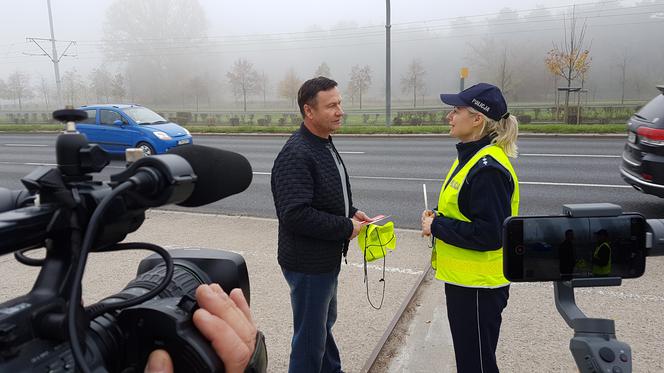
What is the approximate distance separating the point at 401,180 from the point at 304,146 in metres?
7.70

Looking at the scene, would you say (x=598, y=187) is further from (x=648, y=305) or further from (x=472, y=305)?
(x=472, y=305)

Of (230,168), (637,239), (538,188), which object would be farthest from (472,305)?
(538,188)

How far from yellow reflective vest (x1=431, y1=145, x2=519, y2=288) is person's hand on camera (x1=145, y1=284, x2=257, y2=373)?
1.65 meters

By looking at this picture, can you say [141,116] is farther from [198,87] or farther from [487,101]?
[198,87]

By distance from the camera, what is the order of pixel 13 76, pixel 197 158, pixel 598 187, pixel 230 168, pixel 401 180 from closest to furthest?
pixel 197 158 → pixel 230 168 → pixel 598 187 → pixel 401 180 → pixel 13 76

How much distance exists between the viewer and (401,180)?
398 inches

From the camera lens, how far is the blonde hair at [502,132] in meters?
2.53

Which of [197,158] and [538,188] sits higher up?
[197,158]

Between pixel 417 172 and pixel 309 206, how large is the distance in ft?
28.5

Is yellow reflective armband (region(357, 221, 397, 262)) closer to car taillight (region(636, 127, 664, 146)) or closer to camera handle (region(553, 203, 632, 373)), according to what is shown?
camera handle (region(553, 203, 632, 373))

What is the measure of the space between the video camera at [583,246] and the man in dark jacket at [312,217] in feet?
4.41

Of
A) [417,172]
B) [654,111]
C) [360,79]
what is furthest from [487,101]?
[360,79]

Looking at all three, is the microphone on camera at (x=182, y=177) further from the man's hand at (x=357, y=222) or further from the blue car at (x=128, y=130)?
the blue car at (x=128, y=130)

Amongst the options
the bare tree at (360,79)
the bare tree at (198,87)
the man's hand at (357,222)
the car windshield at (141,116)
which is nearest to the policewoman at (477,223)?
the man's hand at (357,222)
